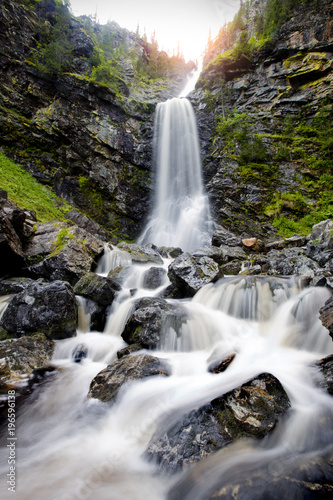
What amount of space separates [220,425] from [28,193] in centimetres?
1639

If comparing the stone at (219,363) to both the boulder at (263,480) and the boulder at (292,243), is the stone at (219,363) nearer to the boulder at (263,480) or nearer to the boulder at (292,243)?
the boulder at (263,480)

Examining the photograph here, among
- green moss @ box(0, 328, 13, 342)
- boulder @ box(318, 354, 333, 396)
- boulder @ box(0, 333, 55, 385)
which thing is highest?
boulder @ box(318, 354, 333, 396)

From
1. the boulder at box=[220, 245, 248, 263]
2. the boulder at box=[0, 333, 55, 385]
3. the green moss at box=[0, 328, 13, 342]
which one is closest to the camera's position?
the boulder at box=[0, 333, 55, 385]

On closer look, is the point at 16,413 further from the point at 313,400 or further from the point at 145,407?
the point at 313,400

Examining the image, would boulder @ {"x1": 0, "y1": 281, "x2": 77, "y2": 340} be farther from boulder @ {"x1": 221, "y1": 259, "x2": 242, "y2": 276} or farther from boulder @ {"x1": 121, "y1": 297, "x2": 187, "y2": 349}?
boulder @ {"x1": 221, "y1": 259, "x2": 242, "y2": 276}

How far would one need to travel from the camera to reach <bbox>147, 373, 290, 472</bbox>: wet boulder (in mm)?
2291

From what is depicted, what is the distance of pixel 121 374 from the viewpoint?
3.72 metres

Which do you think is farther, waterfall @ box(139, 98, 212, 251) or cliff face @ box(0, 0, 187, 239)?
waterfall @ box(139, 98, 212, 251)

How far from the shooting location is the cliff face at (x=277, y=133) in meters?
15.5

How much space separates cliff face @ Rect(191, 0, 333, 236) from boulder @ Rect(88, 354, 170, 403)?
13100mm

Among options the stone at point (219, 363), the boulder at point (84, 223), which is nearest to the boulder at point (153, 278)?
the stone at point (219, 363)

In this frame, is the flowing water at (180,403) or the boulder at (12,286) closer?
the flowing water at (180,403)

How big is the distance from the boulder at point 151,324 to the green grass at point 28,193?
32.2 feet

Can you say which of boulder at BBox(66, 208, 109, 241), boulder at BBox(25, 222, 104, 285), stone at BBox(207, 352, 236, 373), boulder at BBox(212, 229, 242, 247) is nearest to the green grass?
boulder at BBox(66, 208, 109, 241)
